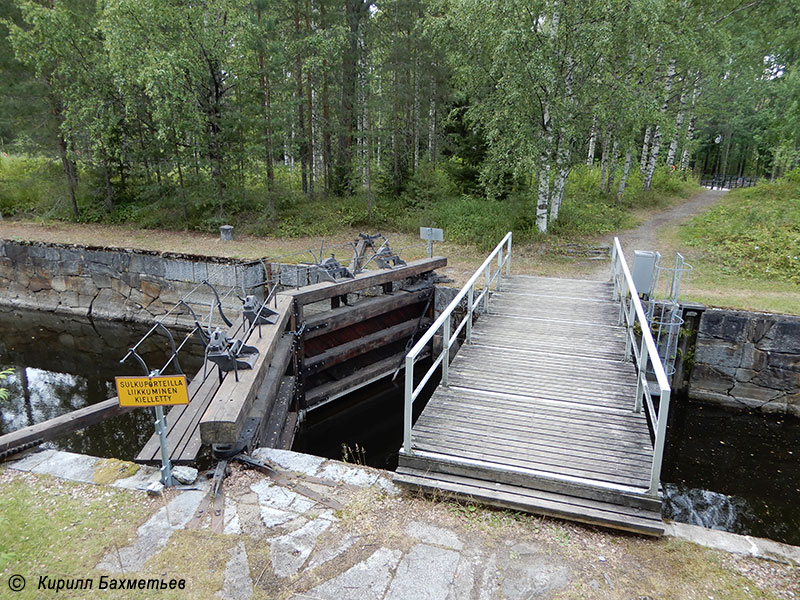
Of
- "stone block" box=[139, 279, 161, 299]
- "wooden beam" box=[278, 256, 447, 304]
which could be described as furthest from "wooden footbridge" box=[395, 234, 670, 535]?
"stone block" box=[139, 279, 161, 299]

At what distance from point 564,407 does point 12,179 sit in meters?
21.1

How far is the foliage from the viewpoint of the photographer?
10.6 meters

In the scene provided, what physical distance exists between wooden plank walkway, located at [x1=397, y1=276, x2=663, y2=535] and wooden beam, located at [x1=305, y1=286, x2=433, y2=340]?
6.99 ft

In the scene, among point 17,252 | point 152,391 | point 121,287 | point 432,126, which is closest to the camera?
point 152,391

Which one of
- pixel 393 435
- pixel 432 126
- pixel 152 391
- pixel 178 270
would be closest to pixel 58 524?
pixel 152 391

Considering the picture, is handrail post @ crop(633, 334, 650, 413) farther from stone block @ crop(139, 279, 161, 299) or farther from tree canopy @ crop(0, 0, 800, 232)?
stone block @ crop(139, 279, 161, 299)

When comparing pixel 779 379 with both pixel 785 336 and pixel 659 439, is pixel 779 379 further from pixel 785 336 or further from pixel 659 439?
pixel 659 439

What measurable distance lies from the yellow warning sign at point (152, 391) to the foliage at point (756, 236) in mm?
11322

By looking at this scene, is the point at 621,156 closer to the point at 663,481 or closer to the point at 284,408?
the point at 663,481

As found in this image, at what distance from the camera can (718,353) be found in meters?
8.23

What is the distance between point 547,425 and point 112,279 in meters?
12.2

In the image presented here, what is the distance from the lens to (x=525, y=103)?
12.0m

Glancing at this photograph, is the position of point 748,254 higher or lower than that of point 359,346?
higher

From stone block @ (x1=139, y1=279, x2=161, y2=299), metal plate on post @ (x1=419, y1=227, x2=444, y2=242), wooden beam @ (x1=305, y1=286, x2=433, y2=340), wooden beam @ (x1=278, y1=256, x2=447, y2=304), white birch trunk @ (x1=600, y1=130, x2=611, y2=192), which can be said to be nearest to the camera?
wooden beam @ (x1=278, y1=256, x2=447, y2=304)
